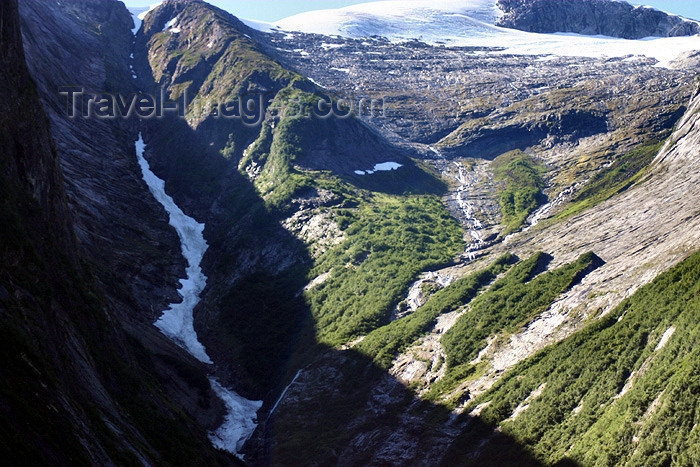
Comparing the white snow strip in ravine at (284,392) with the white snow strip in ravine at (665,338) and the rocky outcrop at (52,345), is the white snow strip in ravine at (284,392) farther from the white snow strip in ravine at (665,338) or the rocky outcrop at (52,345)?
the white snow strip in ravine at (665,338)

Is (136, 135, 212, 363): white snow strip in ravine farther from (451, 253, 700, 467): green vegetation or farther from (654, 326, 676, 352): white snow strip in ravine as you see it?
(654, 326, 676, 352): white snow strip in ravine

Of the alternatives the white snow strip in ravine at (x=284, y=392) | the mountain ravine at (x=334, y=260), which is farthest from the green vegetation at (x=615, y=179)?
the white snow strip in ravine at (x=284, y=392)

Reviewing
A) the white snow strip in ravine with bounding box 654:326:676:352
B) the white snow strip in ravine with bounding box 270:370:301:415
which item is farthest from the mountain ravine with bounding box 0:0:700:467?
the white snow strip in ravine with bounding box 270:370:301:415

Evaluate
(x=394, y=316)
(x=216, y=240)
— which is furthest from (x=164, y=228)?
(x=394, y=316)

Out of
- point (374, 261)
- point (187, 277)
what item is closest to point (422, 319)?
point (374, 261)

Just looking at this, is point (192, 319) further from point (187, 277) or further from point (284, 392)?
point (284, 392)

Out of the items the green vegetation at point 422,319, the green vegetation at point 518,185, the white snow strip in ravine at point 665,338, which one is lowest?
the green vegetation at point 422,319
